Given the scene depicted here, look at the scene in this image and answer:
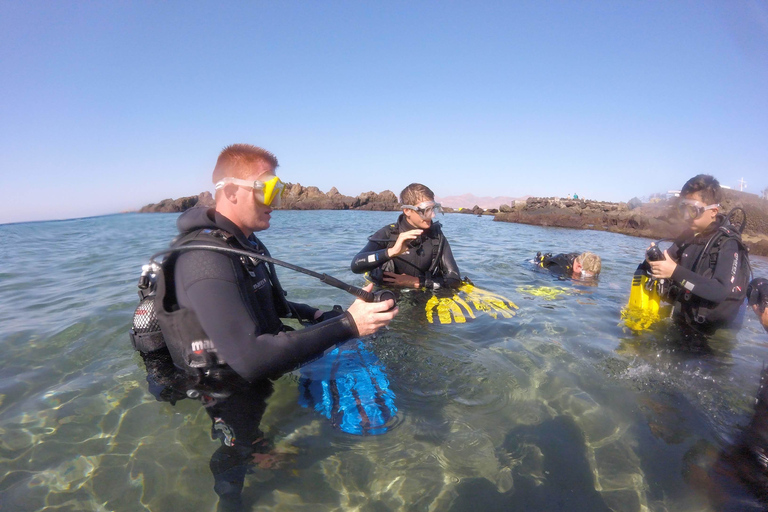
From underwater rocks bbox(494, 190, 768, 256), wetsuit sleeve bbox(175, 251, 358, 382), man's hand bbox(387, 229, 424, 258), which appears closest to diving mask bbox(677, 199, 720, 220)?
underwater rocks bbox(494, 190, 768, 256)

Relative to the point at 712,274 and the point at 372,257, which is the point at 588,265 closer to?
the point at 712,274

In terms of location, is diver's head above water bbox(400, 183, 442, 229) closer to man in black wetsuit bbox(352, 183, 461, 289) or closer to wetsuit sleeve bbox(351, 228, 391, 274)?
man in black wetsuit bbox(352, 183, 461, 289)

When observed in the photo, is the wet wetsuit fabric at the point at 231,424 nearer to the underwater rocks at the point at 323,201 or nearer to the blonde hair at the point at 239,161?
the blonde hair at the point at 239,161

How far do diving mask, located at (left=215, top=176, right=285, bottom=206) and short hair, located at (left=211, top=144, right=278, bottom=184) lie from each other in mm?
48

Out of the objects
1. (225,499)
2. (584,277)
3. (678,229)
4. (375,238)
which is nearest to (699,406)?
(678,229)

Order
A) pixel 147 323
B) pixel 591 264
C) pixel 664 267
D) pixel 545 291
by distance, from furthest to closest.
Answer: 1. pixel 591 264
2. pixel 545 291
3. pixel 664 267
4. pixel 147 323

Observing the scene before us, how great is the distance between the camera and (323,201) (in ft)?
171

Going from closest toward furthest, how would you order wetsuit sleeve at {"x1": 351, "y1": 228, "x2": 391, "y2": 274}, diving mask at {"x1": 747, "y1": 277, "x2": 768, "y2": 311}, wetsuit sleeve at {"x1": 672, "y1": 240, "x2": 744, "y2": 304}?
1. diving mask at {"x1": 747, "y1": 277, "x2": 768, "y2": 311}
2. wetsuit sleeve at {"x1": 672, "y1": 240, "x2": 744, "y2": 304}
3. wetsuit sleeve at {"x1": 351, "y1": 228, "x2": 391, "y2": 274}

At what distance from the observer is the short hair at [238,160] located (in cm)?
233

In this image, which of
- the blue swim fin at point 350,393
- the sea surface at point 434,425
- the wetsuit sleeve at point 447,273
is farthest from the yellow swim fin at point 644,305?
the blue swim fin at point 350,393

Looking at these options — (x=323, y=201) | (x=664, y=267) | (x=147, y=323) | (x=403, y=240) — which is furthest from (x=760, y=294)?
(x=323, y=201)

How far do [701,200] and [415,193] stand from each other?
3.29m

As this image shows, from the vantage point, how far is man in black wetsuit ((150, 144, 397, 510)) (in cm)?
193

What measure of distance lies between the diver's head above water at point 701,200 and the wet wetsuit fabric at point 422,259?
113 inches
